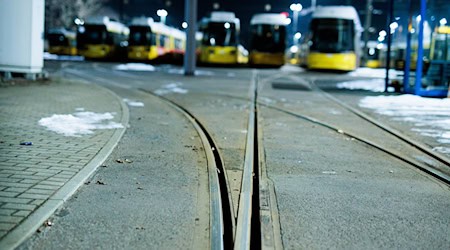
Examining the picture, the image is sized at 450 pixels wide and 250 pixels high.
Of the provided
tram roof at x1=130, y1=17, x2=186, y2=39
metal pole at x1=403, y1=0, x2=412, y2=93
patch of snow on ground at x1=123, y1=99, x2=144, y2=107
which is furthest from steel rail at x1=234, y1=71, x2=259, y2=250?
tram roof at x1=130, y1=17, x2=186, y2=39

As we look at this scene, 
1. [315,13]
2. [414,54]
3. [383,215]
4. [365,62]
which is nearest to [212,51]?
[315,13]

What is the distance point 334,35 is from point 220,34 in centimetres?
958

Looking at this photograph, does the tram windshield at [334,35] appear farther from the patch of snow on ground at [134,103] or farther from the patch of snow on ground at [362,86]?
the patch of snow on ground at [134,103]

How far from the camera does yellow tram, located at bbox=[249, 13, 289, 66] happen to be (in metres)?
39.0

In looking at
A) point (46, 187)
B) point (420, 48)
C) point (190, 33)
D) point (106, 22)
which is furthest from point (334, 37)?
point (46, 187)

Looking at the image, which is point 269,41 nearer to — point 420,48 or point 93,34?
point 93,34

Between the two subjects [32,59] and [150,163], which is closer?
[150,163]

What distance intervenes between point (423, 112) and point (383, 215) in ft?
31.6

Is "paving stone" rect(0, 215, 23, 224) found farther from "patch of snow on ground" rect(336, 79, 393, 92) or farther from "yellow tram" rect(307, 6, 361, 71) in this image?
"yellow tram" rect(307, 6, 361, 71)

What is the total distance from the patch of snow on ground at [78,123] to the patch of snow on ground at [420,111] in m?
5.44

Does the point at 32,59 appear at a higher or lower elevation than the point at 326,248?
higher

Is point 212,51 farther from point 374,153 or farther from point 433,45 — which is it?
point 374,153

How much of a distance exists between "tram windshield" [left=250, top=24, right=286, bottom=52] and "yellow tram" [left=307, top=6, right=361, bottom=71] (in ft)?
20.5

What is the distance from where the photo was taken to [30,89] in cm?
1510
